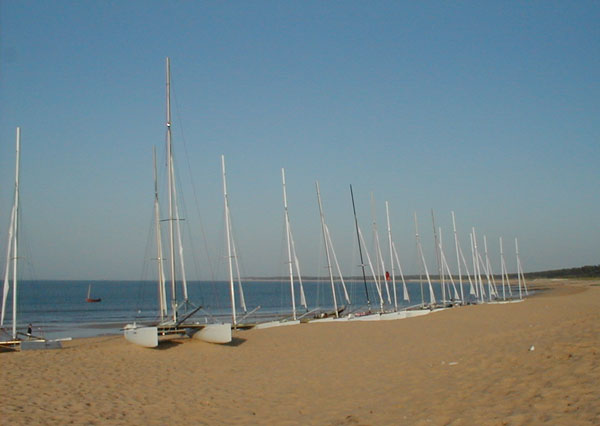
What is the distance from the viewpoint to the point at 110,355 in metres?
20.3

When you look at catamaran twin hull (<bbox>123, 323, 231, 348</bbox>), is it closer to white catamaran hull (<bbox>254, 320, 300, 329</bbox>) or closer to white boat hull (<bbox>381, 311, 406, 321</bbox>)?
white catamaran hull (<bbox>254, 320, 300, 329</bbox>)

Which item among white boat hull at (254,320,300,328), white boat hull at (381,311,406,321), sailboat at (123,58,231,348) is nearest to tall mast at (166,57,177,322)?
sailboat at (123,58,231,348)

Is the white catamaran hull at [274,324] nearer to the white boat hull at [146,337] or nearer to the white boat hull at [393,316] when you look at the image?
the white boat hull at [393,316]

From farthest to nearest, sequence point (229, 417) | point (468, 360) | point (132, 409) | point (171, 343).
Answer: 1. point (171, 343)
2. point (468, 360)
3. point (132, 409)
4. point (229, 417)

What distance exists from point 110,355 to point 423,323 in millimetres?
17766

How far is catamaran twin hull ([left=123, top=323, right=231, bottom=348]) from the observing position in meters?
21.9

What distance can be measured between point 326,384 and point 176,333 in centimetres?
1124

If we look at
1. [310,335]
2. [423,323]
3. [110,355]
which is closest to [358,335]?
[310,335]

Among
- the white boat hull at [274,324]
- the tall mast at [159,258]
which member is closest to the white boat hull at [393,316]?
the white boat hull at [274,324]

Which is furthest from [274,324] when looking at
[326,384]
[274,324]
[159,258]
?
[326,384]

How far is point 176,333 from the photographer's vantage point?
77.3 ft

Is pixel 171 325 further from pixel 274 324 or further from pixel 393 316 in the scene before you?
pixel 393 316

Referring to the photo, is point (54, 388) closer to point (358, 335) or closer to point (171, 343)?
point (171, 343)

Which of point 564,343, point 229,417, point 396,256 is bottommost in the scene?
point 229,417
